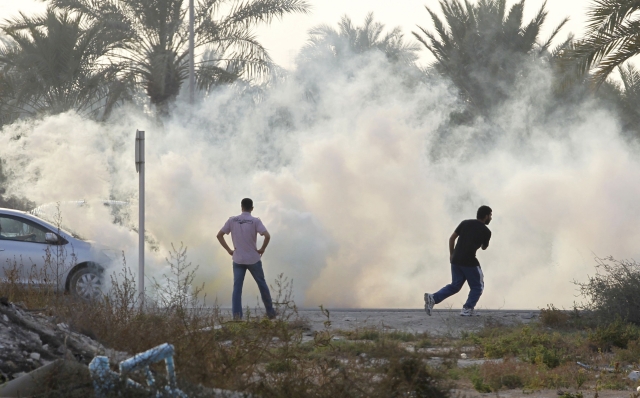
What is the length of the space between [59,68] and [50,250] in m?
15.9

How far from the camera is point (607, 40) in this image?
14898 millimetres

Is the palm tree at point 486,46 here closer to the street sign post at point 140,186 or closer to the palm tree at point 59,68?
the palm tree at point 59,68

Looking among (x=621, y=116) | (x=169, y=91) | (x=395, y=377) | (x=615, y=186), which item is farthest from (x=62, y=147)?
(x=621, y=116)

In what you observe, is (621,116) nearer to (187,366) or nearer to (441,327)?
(441,327)

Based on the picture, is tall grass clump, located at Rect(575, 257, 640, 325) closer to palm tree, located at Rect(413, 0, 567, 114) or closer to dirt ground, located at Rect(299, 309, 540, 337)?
dirt ground, located at Rect(299, 309, 540, 337)

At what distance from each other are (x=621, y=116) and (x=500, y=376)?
958 inches

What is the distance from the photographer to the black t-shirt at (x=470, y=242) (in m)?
11.9

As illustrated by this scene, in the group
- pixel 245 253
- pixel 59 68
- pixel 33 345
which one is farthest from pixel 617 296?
pixel 59 68

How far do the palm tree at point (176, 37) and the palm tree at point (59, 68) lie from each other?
22.6 inches

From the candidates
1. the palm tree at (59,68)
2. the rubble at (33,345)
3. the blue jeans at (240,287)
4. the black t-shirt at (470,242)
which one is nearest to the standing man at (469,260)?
the black t-shirt at (470,242)

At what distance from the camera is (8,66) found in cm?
2794

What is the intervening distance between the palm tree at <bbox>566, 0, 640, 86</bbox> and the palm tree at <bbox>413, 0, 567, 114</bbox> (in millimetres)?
12054

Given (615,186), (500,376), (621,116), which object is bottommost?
(500,376)

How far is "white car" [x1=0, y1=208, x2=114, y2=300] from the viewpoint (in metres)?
12.4
